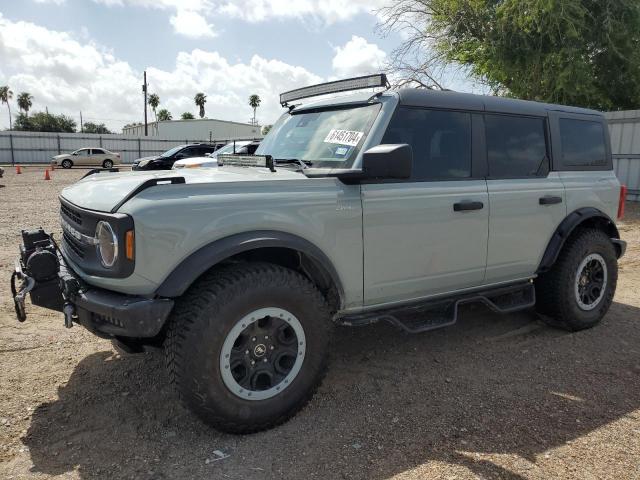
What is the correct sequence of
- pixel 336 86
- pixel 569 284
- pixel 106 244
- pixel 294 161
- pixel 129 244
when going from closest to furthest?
1. pixel 129 244
2. pixel 106 244
3. pixel 294 161
4. pixel 336 86
5. pixel 569 284

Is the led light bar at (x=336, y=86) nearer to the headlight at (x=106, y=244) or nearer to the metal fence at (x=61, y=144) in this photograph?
the headlight at (x=106, y=244)

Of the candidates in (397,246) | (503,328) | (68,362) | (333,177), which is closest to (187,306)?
(333,177)

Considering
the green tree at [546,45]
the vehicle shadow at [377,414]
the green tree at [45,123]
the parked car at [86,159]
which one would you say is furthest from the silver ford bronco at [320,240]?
the green tree at [45,123]

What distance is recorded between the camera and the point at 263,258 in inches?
127

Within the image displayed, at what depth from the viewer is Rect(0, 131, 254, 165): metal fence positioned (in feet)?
126

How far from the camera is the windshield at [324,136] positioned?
3.51m

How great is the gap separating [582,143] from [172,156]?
16106 mm

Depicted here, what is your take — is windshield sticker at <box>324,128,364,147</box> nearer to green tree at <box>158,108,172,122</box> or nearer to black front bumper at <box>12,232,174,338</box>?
black front bumper at <box>12,232,174,338</box>

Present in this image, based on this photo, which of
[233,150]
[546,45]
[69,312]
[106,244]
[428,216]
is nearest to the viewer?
[106,244]

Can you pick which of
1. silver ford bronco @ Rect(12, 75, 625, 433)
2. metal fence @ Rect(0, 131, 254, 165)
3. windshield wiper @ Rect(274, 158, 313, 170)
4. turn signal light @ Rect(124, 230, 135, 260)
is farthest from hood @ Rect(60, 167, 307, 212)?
metal fence @ Rect(0, 131, 254, 165)

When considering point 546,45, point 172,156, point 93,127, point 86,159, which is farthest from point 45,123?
point 546,45

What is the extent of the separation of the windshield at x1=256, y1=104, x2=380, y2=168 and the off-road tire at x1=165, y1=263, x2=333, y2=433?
0.95m

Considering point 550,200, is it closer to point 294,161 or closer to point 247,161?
point 294,161

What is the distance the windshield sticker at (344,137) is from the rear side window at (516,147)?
119 cm
